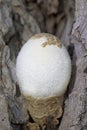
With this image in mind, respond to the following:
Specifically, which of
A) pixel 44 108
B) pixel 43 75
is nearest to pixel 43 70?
pixel 43 75

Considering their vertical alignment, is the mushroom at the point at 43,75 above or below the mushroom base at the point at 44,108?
above

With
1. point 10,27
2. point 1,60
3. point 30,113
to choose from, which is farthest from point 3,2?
point 30,113

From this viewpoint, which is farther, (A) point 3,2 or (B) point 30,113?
(A) point 3,2

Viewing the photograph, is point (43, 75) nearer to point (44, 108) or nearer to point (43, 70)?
point (43, 70)

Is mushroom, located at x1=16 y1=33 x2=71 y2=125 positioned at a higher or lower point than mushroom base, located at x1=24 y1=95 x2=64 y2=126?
higher

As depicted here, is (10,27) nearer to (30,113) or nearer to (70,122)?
(30,113)

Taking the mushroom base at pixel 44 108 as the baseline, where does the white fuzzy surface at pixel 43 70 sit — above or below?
above

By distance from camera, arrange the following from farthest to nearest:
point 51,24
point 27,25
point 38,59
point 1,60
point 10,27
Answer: point 51,24 < point 27,25 < point 10,27 < point 1,60 < point 38,59
